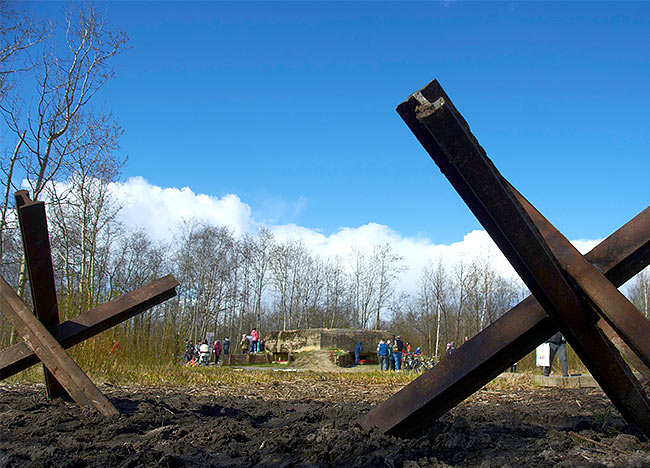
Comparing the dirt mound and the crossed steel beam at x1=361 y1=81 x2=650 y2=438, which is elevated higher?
the crossed steel beam at x1=361 y1=81 x2=650 y2=438

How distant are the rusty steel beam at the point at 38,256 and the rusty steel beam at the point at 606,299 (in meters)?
3.71

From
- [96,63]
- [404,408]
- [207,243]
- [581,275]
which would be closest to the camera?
[581,275]

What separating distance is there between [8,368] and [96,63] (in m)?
11.8

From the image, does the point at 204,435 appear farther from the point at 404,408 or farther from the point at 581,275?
the point at 581,275

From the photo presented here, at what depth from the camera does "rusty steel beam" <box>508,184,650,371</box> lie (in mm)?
1896

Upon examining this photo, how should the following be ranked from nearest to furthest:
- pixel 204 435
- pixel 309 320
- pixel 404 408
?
pixel 404 408 → pixel 204 435 → pixel 309 320

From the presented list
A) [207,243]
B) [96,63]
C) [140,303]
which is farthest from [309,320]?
[140,303]

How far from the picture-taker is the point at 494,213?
71.7 inches

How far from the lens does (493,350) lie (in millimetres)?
2412

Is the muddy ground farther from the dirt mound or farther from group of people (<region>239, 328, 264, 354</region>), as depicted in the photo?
group of people (<region>239, 328, 264, 354</region>)

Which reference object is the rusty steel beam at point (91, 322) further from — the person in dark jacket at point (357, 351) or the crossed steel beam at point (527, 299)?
the person in dark jacket at point (357, 351)

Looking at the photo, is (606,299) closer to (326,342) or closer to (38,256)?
(38,256)

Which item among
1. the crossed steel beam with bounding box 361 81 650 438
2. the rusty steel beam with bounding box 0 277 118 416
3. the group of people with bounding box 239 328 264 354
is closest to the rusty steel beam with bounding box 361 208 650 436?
the crossed steel beam with bounding box 361 81 650 438

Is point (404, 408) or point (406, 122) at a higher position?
point (406, 122)
